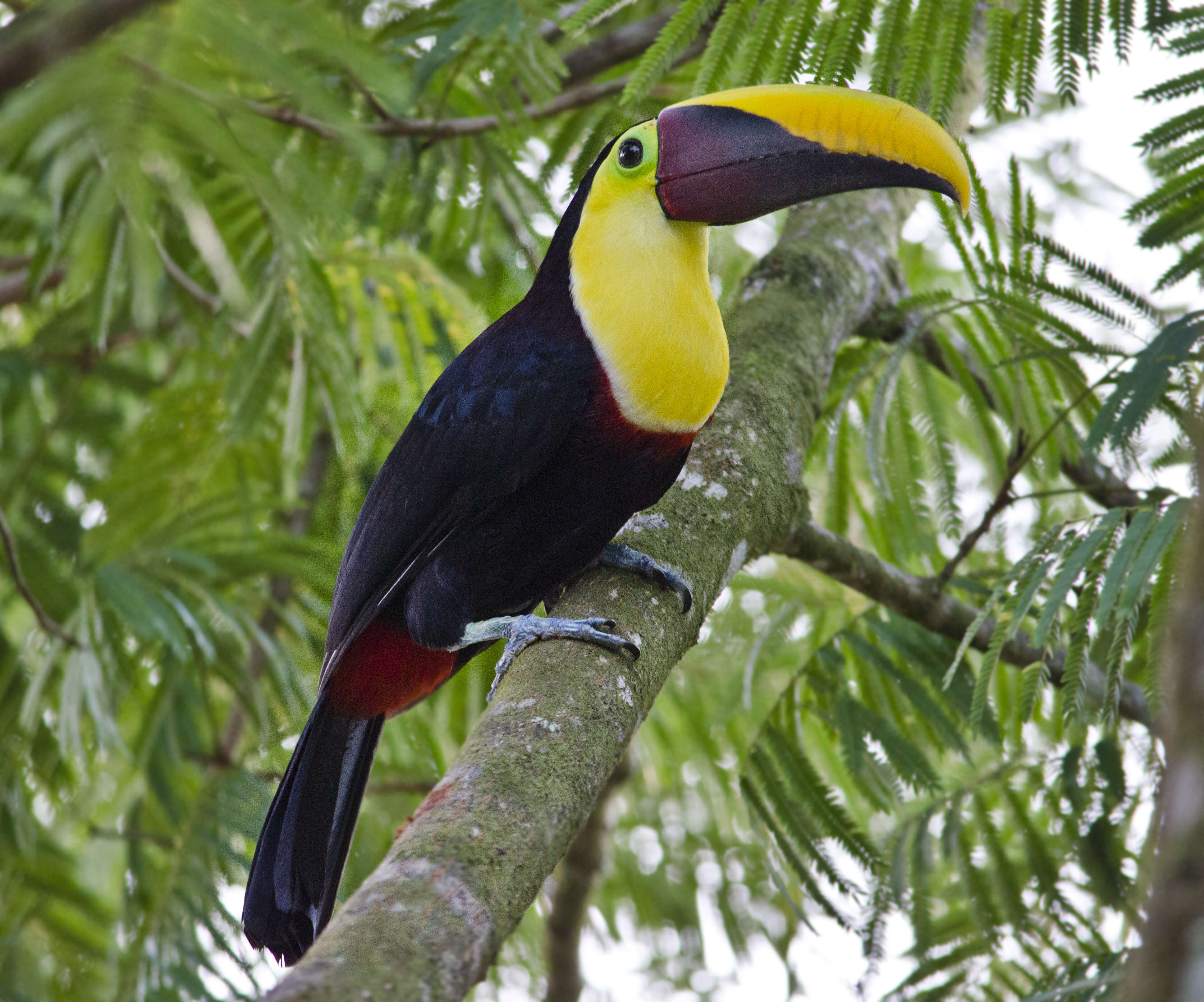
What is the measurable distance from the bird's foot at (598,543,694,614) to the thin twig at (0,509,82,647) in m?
1.76

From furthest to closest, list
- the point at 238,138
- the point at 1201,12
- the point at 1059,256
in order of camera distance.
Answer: the point at 1059,256
the point at 1201,12
the point at 238,138

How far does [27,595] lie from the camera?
136 inches

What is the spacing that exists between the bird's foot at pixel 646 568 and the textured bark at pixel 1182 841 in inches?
63.6

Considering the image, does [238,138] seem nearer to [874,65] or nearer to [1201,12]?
[874,65]

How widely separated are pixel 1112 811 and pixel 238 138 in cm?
275

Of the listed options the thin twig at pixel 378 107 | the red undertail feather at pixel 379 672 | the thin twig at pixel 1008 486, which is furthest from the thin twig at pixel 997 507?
the thin twig at pixel 378 107

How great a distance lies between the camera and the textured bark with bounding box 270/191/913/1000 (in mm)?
1408

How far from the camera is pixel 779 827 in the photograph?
3119 mm

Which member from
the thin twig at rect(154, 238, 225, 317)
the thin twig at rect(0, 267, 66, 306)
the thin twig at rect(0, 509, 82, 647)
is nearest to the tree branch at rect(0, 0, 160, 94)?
the thin twig at rect(0, 509, 82, 647)

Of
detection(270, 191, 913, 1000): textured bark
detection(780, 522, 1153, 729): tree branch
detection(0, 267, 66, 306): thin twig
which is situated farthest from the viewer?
detection(0, 267, 66, 306): thin twig

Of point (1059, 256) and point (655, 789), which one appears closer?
point (1059, 256)

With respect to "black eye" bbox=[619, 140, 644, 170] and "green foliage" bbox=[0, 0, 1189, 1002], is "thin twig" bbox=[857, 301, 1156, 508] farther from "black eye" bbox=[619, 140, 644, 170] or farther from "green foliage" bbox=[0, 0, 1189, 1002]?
"black eye" bbox=[619, 140, 644, 170]

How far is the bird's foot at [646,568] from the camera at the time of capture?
8.34ft

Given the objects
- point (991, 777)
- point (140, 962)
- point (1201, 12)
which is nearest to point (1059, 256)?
point (1201, 12)
